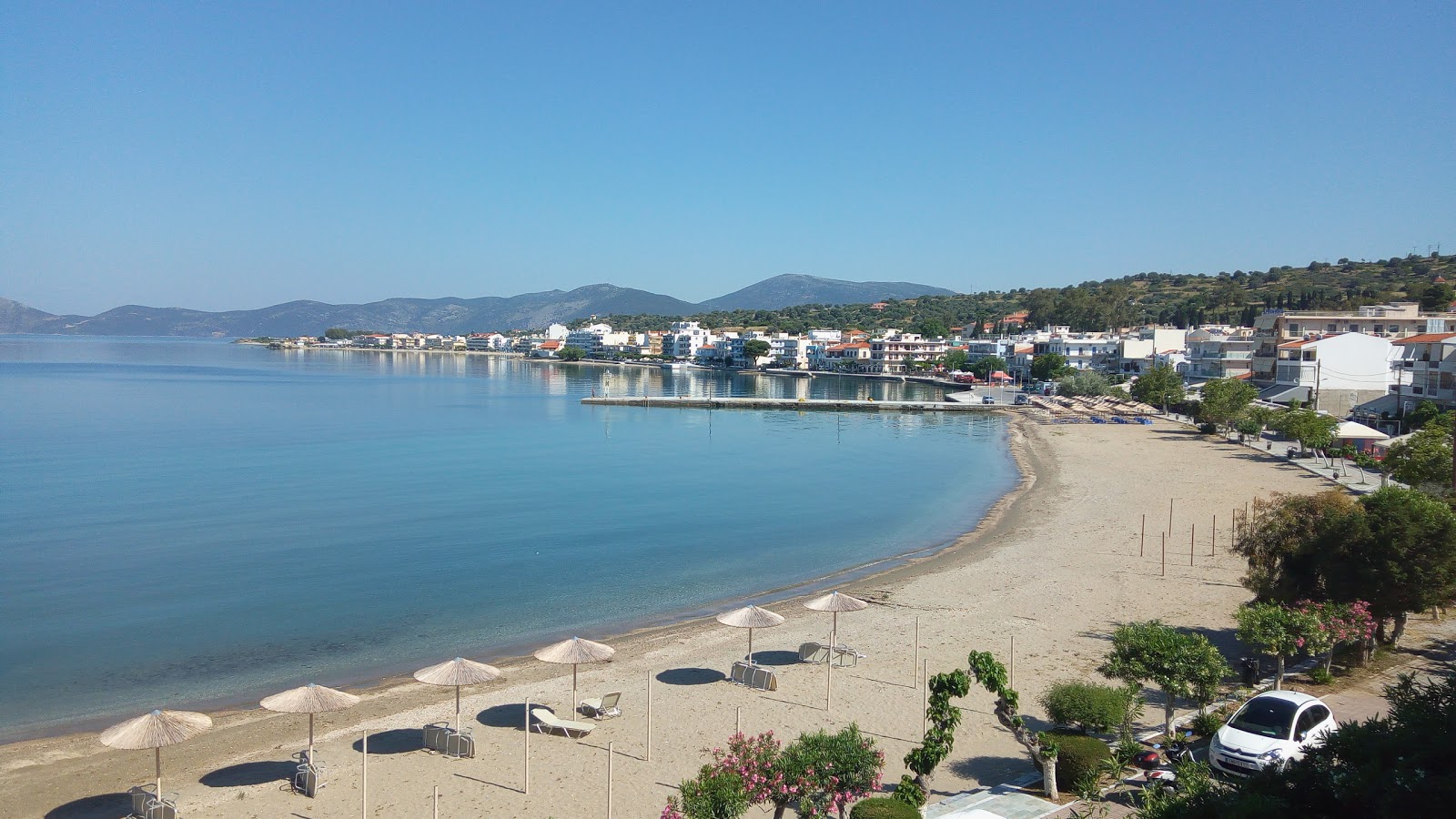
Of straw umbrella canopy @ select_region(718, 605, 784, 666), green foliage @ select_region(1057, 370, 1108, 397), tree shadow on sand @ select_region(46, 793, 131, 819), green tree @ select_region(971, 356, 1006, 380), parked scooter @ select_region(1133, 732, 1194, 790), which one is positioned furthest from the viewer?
green tree @ select_region(971, 356, 1006, 380)

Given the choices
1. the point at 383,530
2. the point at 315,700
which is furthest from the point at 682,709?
the point at 383,530

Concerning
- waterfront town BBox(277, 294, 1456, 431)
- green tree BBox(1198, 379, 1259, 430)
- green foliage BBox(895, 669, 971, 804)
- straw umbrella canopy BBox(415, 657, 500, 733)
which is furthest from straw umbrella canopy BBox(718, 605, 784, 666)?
green tree BBox(1198, 379, 1259, 430)

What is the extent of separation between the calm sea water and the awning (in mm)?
16792

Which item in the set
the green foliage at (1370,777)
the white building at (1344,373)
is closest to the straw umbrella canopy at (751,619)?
the green foliage at (1370,777)

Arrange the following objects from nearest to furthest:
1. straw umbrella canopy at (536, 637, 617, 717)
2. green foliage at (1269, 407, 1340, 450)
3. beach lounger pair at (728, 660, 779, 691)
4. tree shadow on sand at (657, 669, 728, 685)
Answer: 1. straw umbrella canopy at (536, 637, 617, 717)
2. beach lounger pair at (728, 660, 779, 691)
3. tree shadow on sand at (657, 669, 728, 685)
4. green foliage at (1269, 407, 1340, 450)

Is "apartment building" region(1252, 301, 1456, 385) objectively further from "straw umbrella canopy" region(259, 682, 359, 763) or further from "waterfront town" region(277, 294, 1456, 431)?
"straw umbrella canopy" region(259, 682, 359, 763)

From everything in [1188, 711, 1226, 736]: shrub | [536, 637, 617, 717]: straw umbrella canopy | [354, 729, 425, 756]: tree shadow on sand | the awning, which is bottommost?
[354, 729, 425, 756]: tree shadow on sand

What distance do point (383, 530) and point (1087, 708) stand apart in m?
22.2

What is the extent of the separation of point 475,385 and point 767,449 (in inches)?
2308

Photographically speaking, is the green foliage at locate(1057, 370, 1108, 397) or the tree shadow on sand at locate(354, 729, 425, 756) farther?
the green foliage at locate(1057, 370, 1108, 397)

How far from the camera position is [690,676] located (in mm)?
14211

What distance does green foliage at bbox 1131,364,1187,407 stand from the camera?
6366cm

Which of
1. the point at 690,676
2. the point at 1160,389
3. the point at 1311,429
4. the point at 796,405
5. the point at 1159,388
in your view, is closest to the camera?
the point at 690,676

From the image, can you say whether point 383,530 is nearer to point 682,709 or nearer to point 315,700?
point 315,700
